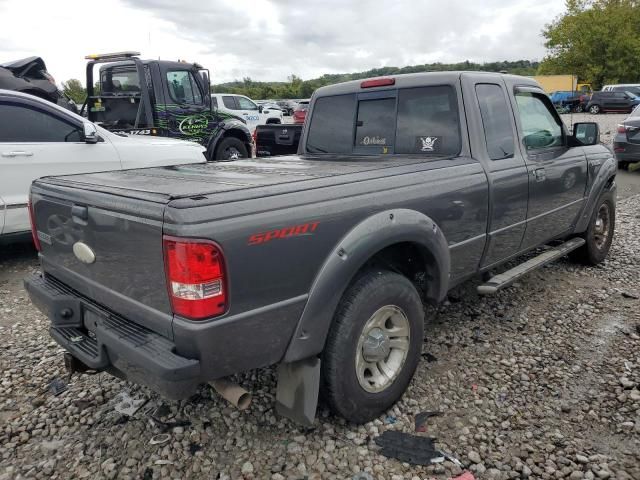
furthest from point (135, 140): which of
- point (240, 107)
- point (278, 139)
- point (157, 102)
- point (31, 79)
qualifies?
point (240, 107)

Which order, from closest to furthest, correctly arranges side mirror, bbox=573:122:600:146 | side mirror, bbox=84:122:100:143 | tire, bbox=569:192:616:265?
side mirror, bbox=573:122:600:146, tire, bbox=569:192:616:265, side mirror, bbox=84:122:100:143

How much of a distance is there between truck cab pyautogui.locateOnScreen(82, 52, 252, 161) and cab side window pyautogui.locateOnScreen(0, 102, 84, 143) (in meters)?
2.83

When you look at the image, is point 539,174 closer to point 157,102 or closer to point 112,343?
point 112,343

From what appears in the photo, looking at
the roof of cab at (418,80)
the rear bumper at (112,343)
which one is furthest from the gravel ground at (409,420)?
the roof of cab at (418,80)

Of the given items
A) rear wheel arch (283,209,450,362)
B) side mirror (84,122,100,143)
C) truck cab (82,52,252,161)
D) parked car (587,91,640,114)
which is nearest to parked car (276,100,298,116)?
parked car (587,91,640,114)

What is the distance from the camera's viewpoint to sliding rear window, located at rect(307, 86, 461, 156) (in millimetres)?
3510

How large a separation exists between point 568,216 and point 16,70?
11.0 m

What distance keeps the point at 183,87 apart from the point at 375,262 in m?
7.40

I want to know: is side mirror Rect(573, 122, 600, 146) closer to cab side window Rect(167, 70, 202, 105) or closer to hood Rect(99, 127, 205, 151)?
hood Rect(99, 127, 205, 151)

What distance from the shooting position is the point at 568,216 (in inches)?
175

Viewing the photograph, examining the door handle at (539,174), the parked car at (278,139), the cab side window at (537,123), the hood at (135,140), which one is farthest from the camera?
the parked car at (278,139)

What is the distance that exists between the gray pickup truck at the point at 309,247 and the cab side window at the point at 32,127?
276 centimetres

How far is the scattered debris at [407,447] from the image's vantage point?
2510 millimetres

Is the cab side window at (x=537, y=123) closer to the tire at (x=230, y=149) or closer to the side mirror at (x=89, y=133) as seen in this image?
the side mirror at (x=89, y=133)
